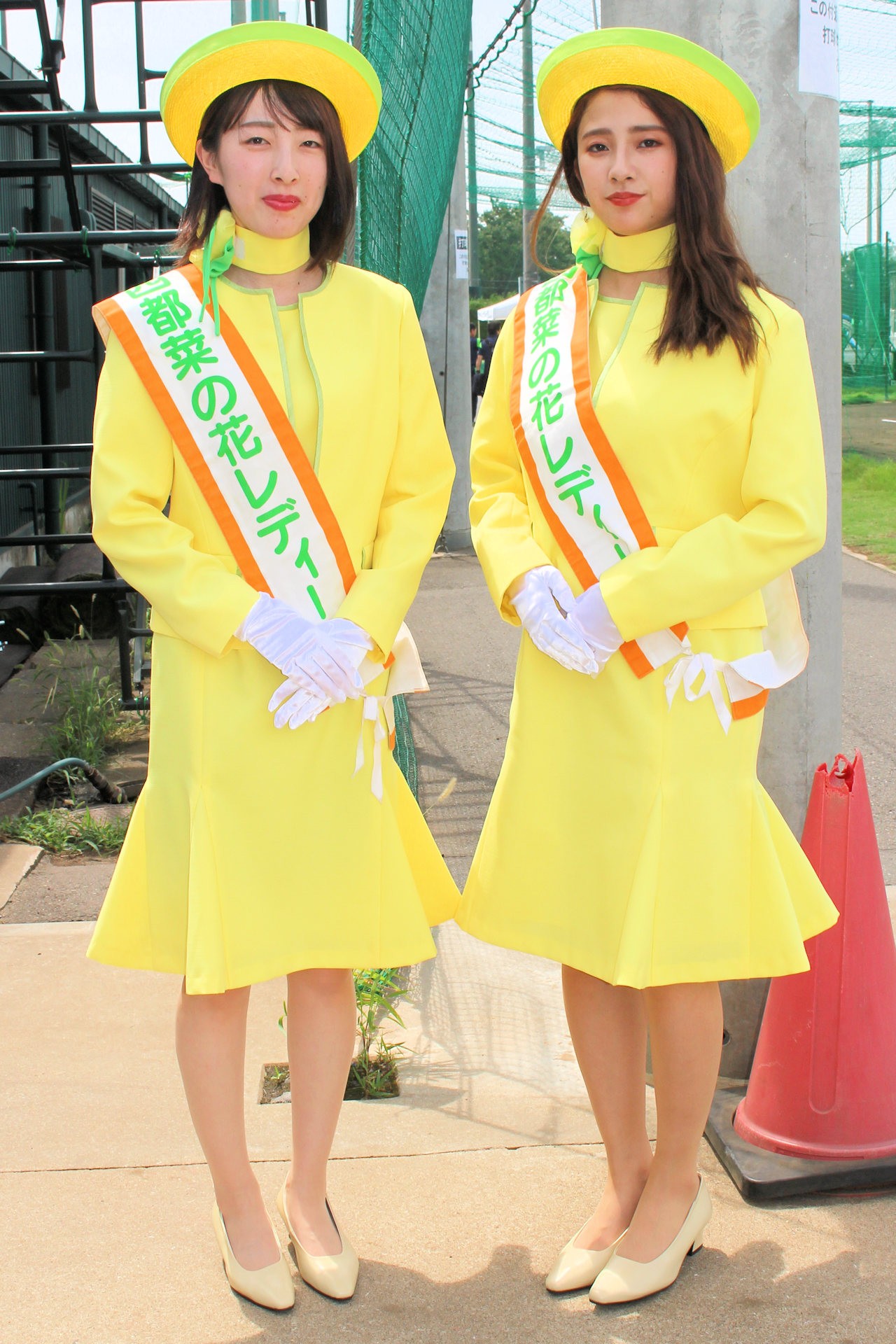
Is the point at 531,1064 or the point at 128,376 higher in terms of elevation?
the point at 128,376

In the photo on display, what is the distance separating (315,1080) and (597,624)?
0.99 meters

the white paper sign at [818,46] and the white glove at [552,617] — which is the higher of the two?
the white paper sign at [818,46]

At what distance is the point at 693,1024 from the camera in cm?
245

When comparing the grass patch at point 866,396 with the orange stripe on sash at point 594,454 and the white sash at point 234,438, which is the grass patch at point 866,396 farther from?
the white sash at point 234,438

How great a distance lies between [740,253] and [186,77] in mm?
973

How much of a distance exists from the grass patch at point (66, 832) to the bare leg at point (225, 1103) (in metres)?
2.60

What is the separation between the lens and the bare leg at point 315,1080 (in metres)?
2.54

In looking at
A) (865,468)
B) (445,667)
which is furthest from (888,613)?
(865,468)

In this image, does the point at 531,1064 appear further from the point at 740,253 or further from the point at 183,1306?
the point at 740,253

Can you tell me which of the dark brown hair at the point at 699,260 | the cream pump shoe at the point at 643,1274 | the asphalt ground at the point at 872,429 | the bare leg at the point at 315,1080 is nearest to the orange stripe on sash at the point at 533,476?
the dark brown hair at the point at 699,260

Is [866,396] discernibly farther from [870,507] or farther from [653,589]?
[653,589]

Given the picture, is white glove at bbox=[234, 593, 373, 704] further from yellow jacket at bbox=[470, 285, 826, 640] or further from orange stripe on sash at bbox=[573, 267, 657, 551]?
orange stripe on sash at bbox=[573, 267, 657, 551]

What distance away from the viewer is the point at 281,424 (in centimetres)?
235

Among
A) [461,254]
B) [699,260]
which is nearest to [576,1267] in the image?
[699,260]
